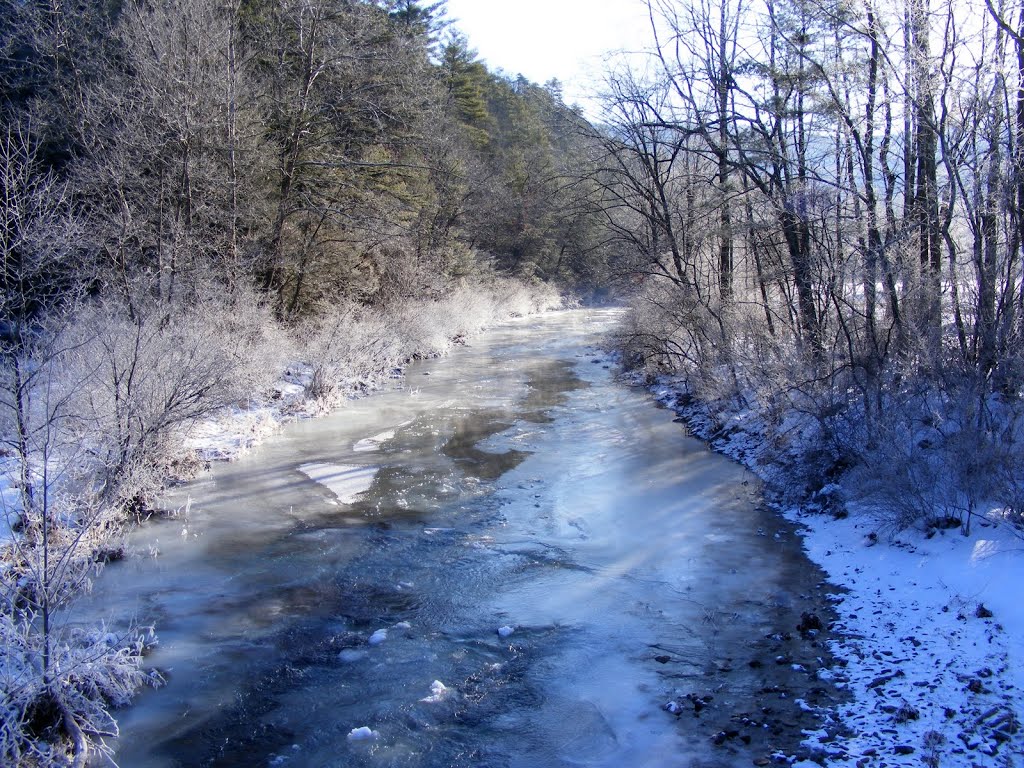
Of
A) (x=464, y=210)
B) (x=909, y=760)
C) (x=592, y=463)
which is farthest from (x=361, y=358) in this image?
(x=464, y=210)

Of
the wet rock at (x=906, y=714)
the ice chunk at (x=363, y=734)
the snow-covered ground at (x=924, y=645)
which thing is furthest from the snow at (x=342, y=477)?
the wet rock at (x=906, y=714)

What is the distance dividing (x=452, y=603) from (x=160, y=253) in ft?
35.2

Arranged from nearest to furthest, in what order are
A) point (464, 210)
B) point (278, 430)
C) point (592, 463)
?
point (592, 463) → point (278, 430) → point (464, 210)

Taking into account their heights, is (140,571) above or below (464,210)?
below

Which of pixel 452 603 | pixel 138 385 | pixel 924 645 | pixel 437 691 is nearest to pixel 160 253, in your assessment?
pixel 138 385

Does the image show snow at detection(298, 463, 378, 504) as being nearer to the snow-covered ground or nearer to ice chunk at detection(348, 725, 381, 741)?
ice chunk at detection(348, 725, 381, 741)

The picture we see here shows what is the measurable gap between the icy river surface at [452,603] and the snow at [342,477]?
0.05 metres

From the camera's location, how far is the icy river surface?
5.21 meters

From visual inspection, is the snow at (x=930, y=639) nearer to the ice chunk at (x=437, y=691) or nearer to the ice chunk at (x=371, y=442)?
the ice chunk at (x=437, y=691)

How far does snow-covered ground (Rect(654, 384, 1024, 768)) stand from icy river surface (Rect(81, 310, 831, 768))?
638mm

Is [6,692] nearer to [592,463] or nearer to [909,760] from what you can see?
[909,760]

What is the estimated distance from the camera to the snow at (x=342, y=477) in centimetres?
1069

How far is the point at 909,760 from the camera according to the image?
15.3ft

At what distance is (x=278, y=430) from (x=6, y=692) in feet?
32.4
